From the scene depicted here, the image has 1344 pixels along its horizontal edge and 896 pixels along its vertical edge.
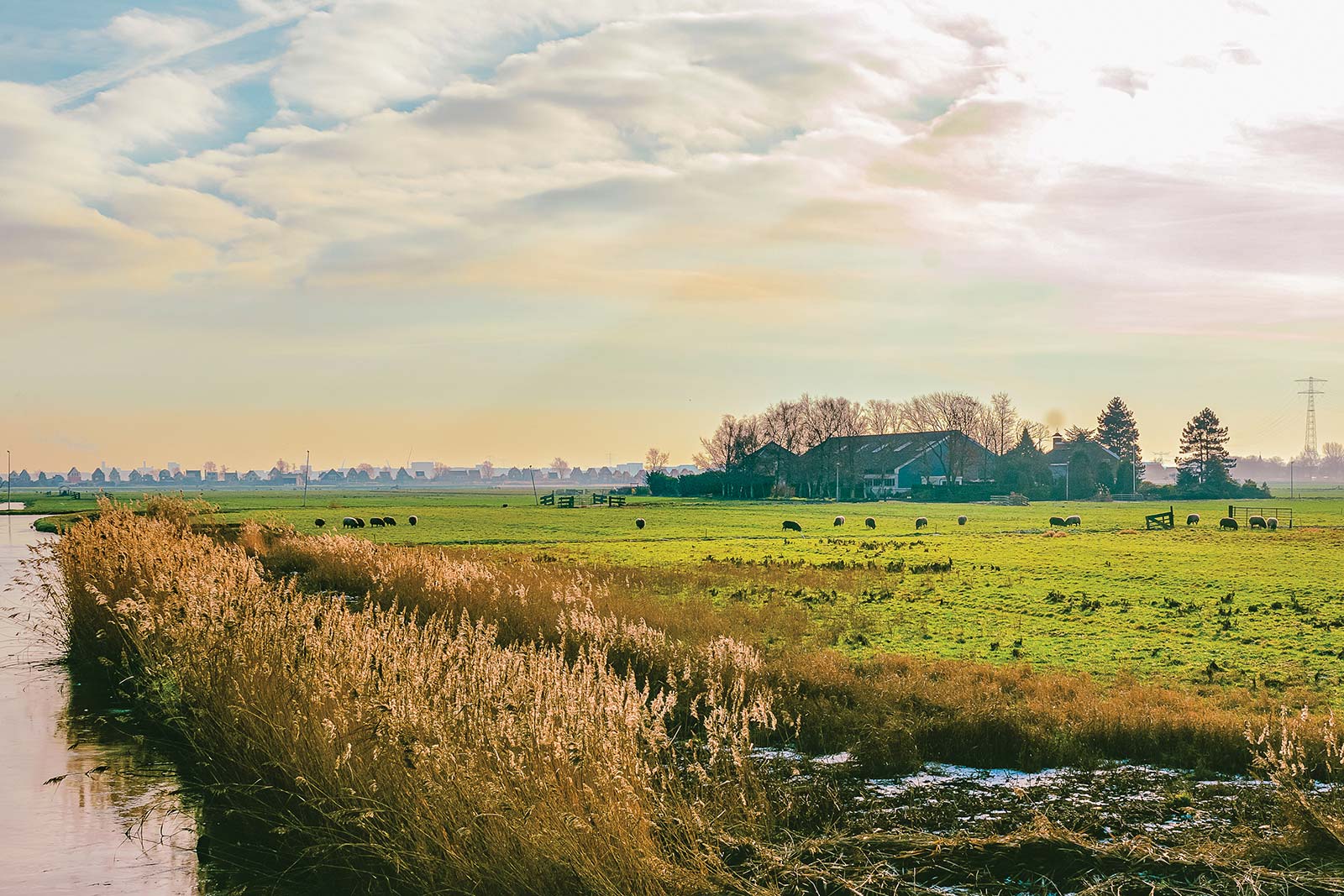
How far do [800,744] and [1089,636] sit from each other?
33.5 ft

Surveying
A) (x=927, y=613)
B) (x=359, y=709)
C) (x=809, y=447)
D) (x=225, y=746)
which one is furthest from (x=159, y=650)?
(x=809, y=447)

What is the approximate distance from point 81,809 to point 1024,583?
987 inches

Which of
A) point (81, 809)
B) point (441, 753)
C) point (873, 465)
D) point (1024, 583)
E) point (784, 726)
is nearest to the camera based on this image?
point (441, 753)

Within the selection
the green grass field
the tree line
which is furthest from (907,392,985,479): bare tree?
the green grass field

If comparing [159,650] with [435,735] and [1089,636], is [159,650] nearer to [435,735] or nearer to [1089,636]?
[435,735]

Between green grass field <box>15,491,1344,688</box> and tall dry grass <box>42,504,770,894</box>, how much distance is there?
7965 mm

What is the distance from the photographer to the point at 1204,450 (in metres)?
144

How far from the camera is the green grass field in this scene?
1875 cm

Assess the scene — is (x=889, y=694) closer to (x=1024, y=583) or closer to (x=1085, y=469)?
(x=1024, y=583)

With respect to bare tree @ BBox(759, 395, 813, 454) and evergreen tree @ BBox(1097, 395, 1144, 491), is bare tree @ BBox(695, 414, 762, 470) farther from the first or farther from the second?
evergreen tree @ BBox(1097, 395, 1144, 491)

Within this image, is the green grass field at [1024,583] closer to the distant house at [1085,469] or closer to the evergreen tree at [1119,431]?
the distant house at [1085,469]

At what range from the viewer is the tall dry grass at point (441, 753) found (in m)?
7.31

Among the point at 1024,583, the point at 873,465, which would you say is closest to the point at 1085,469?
the point at 873,465

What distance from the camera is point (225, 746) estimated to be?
1148 centimetres
